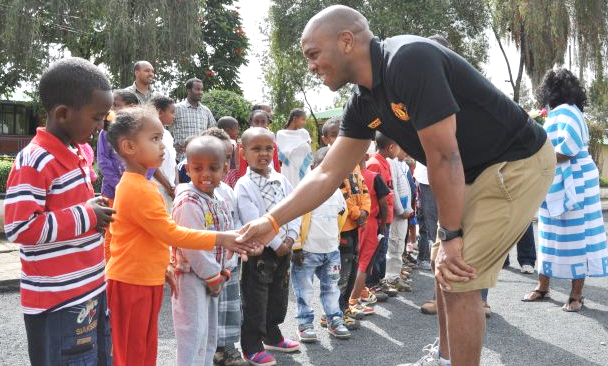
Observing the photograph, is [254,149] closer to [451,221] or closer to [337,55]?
[337,55]

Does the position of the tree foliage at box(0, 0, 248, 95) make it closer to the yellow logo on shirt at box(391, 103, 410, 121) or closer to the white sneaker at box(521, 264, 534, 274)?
the white sneaker at box(521, 264, 534, 274)

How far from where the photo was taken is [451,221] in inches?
102

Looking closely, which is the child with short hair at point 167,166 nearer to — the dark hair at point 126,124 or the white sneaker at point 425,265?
the dark hair at point 126,124

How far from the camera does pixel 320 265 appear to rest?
476 centimetres

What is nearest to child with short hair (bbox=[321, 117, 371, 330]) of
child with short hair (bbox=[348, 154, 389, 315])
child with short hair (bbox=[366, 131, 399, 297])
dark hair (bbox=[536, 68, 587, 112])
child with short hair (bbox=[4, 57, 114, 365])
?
child with short hair (bbox=[348, 154, 389, 315])

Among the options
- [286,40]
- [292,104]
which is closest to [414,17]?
[286,40]

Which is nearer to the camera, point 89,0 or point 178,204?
point 178,204

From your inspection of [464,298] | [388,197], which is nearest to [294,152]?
[388,197]

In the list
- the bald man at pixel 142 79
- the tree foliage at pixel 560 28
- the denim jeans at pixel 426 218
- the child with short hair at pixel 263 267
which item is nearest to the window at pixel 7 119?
the tree foliage at pixel 560 28

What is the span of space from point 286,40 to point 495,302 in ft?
75.9

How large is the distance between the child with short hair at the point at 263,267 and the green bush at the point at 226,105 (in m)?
6.44

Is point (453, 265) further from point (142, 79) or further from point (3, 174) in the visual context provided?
point (3, 174)

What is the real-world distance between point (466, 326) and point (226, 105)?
8.72 metres

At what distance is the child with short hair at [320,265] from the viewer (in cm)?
464
